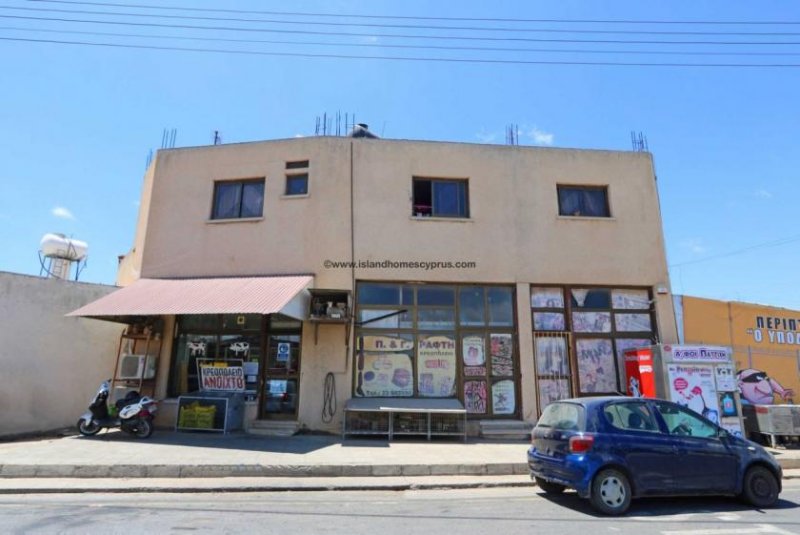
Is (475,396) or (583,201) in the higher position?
(583,201)

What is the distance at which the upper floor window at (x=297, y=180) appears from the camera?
13.7 metres

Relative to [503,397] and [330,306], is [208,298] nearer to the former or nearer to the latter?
[330,306]

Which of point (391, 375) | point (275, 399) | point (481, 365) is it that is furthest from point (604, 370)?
point (275, 399)

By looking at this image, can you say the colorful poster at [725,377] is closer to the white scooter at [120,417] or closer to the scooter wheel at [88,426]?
the white scooter at [120,417]

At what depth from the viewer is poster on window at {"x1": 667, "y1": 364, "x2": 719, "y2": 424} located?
A: 11344 mm

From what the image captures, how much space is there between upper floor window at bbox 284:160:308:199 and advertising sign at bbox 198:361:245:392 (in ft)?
15.9

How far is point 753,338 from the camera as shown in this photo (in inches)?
561

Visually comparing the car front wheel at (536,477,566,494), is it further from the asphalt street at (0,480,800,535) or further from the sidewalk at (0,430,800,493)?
the sidewalk at (0,430,800,493)

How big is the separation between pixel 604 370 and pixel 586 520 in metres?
7.75

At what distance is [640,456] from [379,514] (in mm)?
3563

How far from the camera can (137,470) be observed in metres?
8.38

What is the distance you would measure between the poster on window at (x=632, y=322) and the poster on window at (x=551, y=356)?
1647 mm

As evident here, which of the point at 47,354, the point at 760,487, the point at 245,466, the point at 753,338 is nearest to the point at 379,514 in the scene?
the point at 245,466

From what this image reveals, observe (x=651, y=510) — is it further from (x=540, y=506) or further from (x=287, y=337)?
(x=287, y=337)
